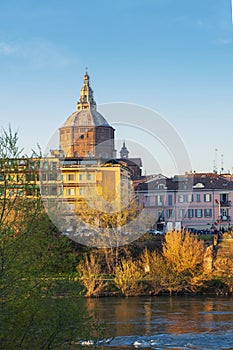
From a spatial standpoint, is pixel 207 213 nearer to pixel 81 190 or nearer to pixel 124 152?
pixel 81 190

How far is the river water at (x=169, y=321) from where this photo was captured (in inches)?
846

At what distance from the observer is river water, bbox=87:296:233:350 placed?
2148 cm

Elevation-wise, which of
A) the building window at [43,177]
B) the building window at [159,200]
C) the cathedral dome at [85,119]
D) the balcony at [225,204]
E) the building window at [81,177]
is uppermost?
the cathedral dome at [85,119]

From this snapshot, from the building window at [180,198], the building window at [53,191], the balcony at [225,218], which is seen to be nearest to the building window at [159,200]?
the building window at [180,198]

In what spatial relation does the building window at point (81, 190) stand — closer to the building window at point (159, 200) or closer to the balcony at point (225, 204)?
the building window at point (159, 200)

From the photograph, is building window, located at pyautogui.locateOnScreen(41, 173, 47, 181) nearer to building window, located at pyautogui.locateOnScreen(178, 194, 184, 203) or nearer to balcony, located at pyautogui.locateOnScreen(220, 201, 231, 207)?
building window, located at pyautogui.locateOnScreen(178, 194, 184, 203)

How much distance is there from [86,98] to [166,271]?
62.1m

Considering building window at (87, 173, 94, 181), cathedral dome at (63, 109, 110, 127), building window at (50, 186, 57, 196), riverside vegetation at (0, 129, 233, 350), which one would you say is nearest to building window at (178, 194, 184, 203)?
building window at (87, 173, 94, 181)

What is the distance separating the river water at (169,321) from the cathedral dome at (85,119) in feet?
194

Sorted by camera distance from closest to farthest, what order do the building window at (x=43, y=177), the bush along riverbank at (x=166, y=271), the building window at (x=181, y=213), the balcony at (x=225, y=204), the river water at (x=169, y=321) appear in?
the building window at (x=43, y=177), the river water at (x=169, y=321), the bush along riverbank at (x=166, y=271), the building window at (x=181, y=213), the balcony at (x=225, y=204)

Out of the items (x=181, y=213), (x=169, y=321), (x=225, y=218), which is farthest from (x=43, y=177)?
(x=225, y=218)

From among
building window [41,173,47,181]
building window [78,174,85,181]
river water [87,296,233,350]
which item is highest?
building window [78,174,85,181]

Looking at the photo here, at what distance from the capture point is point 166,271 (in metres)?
36.6

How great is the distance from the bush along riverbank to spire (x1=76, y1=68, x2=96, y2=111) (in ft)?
184
